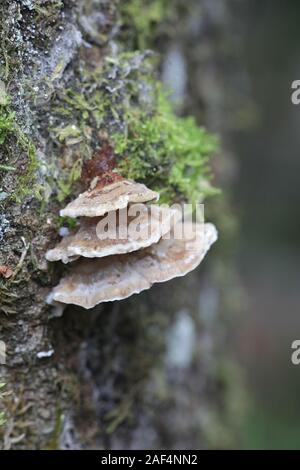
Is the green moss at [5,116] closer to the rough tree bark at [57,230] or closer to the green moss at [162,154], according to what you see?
the rough tree bark at [57,230]

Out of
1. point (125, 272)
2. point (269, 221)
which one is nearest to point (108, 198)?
point (125, 272)

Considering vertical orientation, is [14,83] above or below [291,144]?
below

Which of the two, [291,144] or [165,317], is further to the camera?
[291,144]

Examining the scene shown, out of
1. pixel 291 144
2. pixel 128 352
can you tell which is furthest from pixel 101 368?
pixel 291 144

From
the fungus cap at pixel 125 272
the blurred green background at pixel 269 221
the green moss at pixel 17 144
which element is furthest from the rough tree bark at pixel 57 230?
the blurred green background at pixel 269 221

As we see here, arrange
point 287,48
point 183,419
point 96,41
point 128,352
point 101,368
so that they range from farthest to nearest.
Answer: point 287,48 → point 183,419 → point 128,352 → point 101,368 → point 96,41

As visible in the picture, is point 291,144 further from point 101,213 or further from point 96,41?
point 101,213

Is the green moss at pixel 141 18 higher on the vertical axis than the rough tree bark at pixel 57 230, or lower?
higher

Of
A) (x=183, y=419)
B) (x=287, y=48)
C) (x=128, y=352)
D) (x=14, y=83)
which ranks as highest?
(x=287, y=48)

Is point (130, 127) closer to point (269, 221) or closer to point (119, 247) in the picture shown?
point (119, 247)
